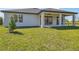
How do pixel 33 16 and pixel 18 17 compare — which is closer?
pixel 18 17

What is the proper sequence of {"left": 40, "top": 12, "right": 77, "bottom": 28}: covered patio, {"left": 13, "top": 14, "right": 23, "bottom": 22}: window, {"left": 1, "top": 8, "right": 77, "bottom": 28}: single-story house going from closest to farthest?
{"left": 1, "top": 8, "right": 77, "bottom": 28}: single-story house < {"left": 13, "top": 14, "right": 23, "bottom": 22}: window < {"left": 40, "top": 12, "right": 77, "bottom": 28}: covered patio

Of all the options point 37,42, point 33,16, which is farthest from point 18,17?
point 37,42

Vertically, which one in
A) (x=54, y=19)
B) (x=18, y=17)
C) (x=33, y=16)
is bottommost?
(x=54, y=19)

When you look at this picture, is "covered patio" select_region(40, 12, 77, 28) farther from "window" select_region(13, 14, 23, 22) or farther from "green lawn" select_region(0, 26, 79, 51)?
"green lawn" select_region(0, 26, 79, 51)

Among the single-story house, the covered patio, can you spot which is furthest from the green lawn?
the covered patio

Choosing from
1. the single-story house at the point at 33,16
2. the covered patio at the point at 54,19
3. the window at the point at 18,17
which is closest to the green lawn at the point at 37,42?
the single-story house at the point at 33,16

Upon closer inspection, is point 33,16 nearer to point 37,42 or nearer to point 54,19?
point 54,19

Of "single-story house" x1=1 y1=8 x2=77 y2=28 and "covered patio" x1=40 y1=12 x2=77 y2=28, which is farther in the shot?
"covered patio" x1=40 y1=12 x2=77 y2=28

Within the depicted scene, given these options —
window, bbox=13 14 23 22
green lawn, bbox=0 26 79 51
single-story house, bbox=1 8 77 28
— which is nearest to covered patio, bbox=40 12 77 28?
single-story house, bbox=1 8 77 28

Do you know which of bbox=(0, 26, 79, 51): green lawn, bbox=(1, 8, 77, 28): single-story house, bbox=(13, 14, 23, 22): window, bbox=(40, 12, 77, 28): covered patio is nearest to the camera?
bbox=(0, 26, 79, 51): green lawn

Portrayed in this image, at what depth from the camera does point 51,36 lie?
18500 mm

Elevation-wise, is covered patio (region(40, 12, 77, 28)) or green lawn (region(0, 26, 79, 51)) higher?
covered patio (region(40, 12, 77, 28))
